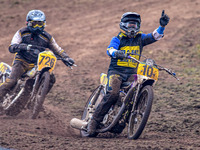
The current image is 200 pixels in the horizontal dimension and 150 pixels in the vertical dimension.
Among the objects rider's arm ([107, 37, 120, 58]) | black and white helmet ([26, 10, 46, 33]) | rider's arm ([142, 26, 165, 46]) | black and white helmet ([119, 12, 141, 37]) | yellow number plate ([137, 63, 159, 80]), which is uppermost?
black and white helmet ([26, 10, 46, 33])

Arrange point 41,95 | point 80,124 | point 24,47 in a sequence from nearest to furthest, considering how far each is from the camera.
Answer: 1. point 80,124
2. point 41,95
3. point 24,47

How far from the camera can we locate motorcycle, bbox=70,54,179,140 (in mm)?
6691

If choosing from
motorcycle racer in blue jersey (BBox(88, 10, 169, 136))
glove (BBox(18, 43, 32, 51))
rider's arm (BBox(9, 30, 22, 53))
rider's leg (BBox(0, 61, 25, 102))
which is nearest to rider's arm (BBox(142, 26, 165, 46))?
motorcycle racer in blue jersey (BBox(88, 10, 169, 136))

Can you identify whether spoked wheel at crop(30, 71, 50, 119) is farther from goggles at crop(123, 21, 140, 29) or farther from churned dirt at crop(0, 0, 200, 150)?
goggles at crop(123, 21, 140, 29)

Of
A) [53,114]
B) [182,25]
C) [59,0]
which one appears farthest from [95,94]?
[59,0]

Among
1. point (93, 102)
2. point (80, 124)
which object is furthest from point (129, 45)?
point (80, 124)

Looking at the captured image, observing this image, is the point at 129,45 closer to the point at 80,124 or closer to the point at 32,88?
the point at 80,124

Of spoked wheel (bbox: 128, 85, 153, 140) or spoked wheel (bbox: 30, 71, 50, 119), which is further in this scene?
spoked wheel (bbox: 30, 71, 50, 119)

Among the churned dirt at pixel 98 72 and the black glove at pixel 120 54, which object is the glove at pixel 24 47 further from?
the black glove at pixel 120 54

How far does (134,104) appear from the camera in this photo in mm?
6969

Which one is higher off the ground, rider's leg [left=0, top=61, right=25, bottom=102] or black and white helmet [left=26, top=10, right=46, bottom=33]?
black and white helmet [left=26, top=10, right=46, bottom=33]

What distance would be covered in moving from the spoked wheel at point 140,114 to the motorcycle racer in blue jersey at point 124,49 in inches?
21.0

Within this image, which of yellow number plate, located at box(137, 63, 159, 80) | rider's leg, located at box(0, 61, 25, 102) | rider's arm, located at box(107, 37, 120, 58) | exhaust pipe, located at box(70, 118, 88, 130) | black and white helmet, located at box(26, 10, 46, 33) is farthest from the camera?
rider's leg, located at box(0, 61, 25, 102)

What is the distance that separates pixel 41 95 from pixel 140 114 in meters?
2.73
